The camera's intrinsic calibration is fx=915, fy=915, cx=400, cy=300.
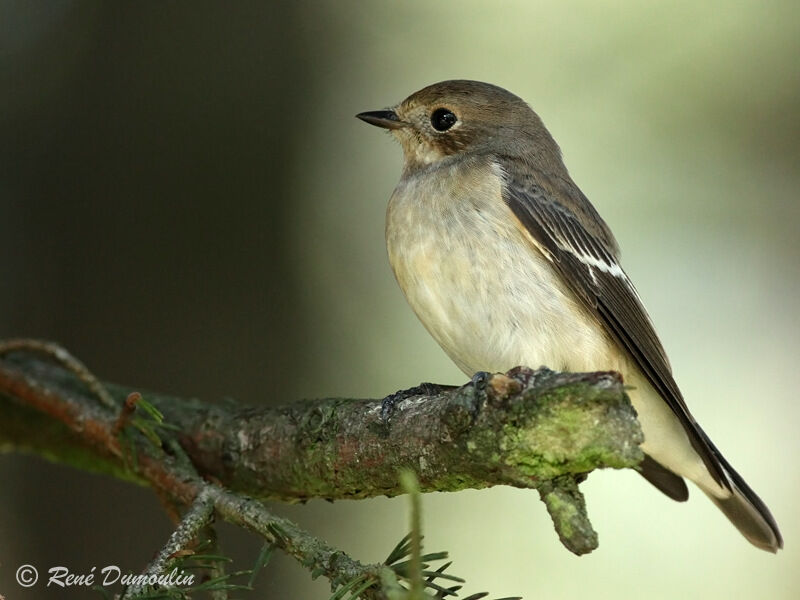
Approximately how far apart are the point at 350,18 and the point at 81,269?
8.55ft

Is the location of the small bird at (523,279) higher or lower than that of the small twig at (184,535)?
higher

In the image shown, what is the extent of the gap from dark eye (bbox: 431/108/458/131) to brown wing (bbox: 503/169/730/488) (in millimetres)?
645

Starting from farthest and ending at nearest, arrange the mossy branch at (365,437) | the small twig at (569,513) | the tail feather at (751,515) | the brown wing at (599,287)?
the tail feather at (751,515), the brown wing at (599,287), the mossy branch at (365,437), the small twig at (569,513)

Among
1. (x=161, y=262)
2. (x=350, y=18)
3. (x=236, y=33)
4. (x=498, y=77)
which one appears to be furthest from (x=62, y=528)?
(x=498, y=77)

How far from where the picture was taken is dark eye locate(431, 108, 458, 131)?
5.00 meters

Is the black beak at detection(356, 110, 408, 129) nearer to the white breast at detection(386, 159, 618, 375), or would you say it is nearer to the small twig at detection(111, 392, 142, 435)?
the white breast at detection(386, 159, 618, 375)

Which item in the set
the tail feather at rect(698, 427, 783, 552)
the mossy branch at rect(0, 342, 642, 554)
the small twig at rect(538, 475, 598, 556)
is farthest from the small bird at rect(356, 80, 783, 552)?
the small twig at rect(538, 475, 598, 556)

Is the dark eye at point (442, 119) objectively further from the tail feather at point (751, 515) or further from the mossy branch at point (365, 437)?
the tail feather at point (751, 515)

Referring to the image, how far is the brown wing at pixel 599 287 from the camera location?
13.6 feet

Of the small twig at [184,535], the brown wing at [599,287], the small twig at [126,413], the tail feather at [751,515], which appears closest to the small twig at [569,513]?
the small twig at [184,535]

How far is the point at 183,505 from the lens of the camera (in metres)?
3.27

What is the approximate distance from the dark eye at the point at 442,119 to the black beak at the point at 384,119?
0.16m

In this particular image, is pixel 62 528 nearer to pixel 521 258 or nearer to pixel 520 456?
pixel 521 258

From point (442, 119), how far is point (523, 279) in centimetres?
141
